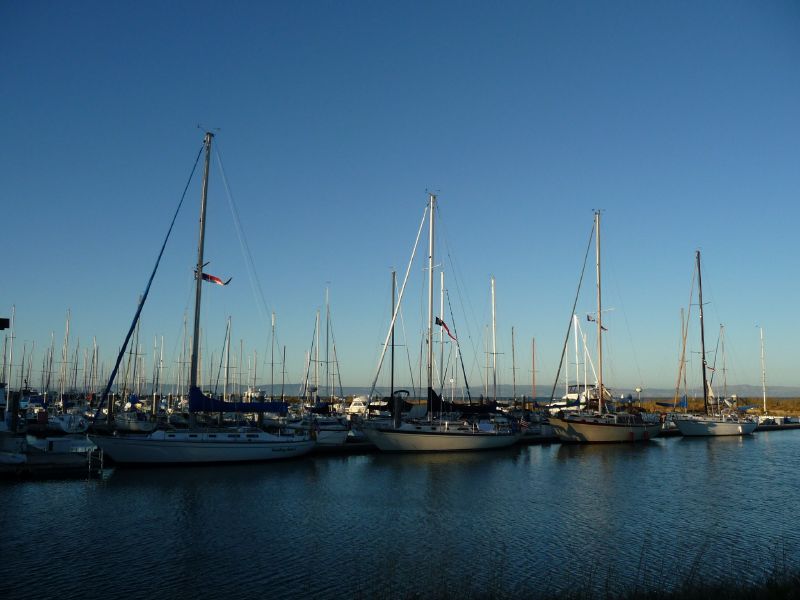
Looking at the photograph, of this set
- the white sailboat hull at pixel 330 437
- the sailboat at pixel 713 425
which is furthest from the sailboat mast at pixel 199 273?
the sailboat at pixel 713 425

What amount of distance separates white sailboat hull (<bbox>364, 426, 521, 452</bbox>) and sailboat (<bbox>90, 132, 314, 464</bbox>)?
22.7 feet

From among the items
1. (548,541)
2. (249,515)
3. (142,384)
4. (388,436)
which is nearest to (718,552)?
(548,541)

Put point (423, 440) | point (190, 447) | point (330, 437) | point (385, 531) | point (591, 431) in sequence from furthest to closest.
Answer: point (591, 431), point (330, 437), point (423, 440), point (190, 447), point (385, 531)

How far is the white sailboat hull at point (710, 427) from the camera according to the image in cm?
6475

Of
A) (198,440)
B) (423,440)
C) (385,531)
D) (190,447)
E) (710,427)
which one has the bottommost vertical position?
(385,531)

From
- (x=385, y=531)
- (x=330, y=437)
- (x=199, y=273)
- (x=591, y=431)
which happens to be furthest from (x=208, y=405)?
(x=591, y=431)

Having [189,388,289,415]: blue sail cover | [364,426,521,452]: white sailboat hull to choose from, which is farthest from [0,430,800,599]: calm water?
[364,426,521,452]: white sailboat hull

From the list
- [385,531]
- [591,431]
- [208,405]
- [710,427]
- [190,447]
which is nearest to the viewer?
[385,531]

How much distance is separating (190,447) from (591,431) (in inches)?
1345

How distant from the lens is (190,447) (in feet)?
122

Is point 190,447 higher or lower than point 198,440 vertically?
lower

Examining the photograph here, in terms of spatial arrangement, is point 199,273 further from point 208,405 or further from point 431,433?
point 431,433

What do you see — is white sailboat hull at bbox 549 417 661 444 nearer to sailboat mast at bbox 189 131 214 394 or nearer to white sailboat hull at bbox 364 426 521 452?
white sailboat hull at bbox 364 426 521 452

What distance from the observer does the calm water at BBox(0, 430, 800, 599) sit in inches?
671
